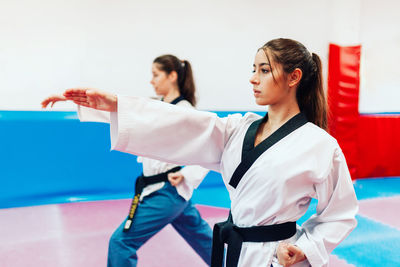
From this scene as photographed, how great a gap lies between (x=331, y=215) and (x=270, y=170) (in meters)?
0.31

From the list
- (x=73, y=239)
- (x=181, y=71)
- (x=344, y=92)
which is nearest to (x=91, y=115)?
(x=181, y=71)

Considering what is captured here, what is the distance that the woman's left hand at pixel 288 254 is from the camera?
1.27 meters

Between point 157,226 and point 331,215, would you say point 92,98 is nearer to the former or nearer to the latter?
point 331,215

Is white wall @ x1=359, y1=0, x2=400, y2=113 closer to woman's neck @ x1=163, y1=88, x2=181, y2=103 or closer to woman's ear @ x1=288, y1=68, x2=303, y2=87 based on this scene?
woman's neck @ x1=163, y1=88, x2=181, y2=103

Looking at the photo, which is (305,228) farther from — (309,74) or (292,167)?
(309,74)

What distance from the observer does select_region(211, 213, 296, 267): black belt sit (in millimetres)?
1326

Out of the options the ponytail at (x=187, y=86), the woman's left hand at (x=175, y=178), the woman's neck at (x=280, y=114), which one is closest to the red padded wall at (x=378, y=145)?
the ponytail at (x=187, y=86)

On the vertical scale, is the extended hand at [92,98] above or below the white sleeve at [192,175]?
above

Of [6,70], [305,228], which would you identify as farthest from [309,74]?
[6,70]

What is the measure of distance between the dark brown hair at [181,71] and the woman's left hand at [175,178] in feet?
2.04

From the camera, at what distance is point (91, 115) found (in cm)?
142

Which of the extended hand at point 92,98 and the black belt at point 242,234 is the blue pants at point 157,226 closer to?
the black belt at point 242,234

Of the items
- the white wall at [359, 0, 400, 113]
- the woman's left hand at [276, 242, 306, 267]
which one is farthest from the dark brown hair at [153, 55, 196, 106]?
the white wall at [359, 0, 400, 113]

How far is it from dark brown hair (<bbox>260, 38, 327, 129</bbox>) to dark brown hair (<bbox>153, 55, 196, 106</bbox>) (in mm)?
1194
